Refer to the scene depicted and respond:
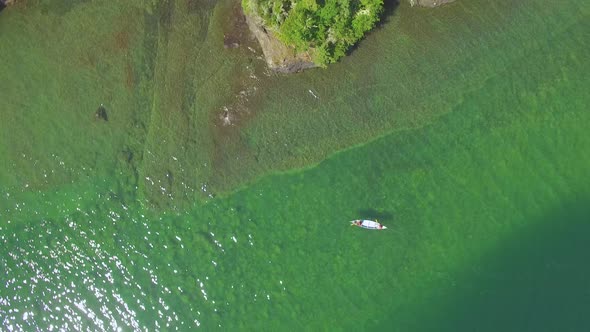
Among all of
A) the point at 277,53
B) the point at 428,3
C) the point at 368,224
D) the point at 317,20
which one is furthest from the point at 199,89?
the point at 428,3

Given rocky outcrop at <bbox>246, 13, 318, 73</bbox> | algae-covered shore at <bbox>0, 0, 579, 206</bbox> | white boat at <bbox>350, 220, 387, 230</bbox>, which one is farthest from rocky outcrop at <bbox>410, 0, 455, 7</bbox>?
white boat at <bbox>350, 220, 387, 230</bbox>

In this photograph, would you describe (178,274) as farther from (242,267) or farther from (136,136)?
(136,136)

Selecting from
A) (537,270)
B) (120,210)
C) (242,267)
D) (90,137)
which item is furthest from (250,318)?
(537,270)

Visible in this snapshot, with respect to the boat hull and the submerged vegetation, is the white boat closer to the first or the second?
the boat hull

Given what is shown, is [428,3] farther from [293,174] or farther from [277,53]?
[293,174]

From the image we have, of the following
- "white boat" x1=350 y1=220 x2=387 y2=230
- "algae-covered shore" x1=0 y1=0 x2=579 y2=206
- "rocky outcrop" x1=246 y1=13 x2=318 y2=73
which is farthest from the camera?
"algae-covered shore" x1=0 y1=0 x2=579 y2=206

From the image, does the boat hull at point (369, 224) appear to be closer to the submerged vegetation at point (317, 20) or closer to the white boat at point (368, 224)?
the white boat at point (368, 224)

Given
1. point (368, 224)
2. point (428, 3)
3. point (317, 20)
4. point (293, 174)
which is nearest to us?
point (317, 20)

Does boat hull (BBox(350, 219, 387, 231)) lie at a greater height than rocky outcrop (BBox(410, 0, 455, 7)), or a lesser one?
lesser
